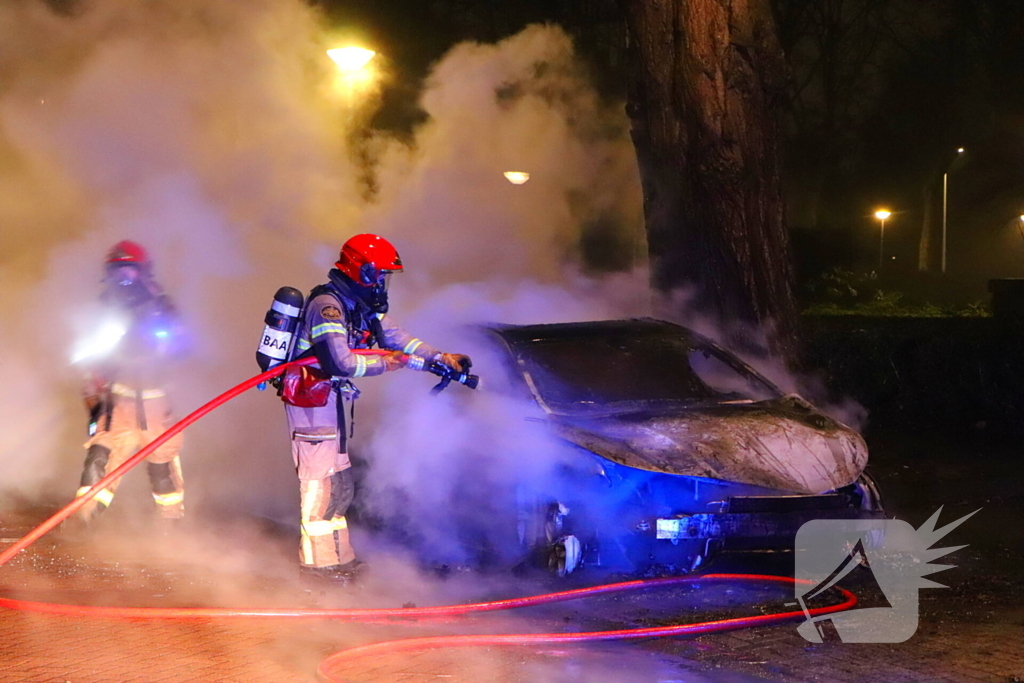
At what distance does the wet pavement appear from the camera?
4.45 meters

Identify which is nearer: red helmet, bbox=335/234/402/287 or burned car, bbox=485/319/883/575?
burned car, bbox=485/319/883/575

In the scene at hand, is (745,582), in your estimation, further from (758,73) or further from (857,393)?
(857,393)

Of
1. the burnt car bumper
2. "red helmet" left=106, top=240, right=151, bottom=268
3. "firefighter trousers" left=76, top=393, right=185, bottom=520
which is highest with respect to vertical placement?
"red helmet" left=106, top=240, right=151, bottom=268

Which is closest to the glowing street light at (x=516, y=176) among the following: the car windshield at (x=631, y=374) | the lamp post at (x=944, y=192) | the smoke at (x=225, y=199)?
the smoke at (x=225, y=199)

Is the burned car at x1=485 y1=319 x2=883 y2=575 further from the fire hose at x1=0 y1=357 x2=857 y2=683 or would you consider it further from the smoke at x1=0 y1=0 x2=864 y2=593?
the smoke at x1=0 y1=0 x2=864 y2=593

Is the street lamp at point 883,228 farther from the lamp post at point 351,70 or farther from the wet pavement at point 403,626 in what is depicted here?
the wet pavement at point 403,626

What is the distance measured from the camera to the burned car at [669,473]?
541cm

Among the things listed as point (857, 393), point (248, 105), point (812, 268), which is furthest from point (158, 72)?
point (812, 268)

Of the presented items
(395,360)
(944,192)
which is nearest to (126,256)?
(395,360)

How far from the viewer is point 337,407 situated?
571 centimetres

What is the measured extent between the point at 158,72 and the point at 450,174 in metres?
2.74

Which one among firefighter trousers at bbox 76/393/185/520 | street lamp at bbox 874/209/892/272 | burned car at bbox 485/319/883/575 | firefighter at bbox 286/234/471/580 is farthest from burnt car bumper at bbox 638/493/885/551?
street lamp at bbox 874/209/892/272

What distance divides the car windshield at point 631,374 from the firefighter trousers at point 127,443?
223cm

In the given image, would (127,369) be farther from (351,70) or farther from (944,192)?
(944,192)
